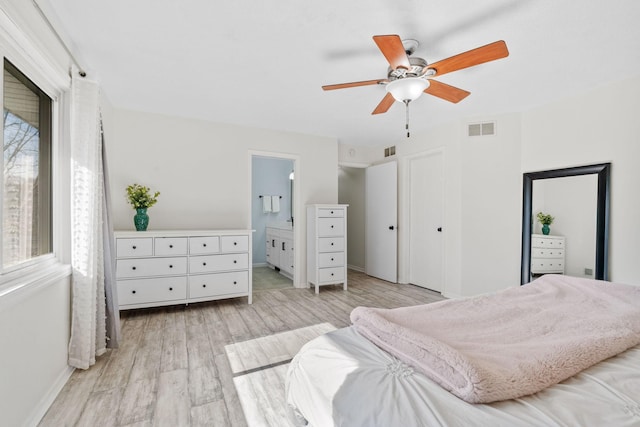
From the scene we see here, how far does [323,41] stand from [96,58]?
1801 millimetres

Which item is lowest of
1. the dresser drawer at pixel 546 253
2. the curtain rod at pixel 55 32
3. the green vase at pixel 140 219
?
the dresser drawer at pixel 546 253

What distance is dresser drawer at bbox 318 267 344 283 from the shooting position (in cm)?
414

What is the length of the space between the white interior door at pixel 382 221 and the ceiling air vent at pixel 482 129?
1.22 meters

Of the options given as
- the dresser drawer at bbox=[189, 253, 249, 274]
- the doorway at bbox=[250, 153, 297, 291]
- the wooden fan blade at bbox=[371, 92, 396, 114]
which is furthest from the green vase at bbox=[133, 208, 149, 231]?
the wooden fan blade at bbox=[371, 92, 396, 114]

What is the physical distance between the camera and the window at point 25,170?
1.49 meters

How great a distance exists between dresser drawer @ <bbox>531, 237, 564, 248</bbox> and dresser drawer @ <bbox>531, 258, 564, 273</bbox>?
0.15 meters

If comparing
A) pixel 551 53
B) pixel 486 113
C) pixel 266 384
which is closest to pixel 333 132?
pixel 486 113

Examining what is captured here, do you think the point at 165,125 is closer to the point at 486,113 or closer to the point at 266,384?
the point at 266,384

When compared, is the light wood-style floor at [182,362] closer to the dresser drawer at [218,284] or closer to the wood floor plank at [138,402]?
the wood floor plank at [138,402]

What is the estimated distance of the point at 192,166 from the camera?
3730 mm

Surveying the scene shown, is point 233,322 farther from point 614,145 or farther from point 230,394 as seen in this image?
point 614,145

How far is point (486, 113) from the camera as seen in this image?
11.4 feet

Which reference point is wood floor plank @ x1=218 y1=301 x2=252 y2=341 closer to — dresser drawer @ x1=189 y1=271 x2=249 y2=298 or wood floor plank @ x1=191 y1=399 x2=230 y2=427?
dresser drawer @ x1=189 y1=271 x2=249 y2=298

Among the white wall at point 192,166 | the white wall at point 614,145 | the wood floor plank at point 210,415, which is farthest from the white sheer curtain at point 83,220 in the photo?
the white wall at point 614,145
